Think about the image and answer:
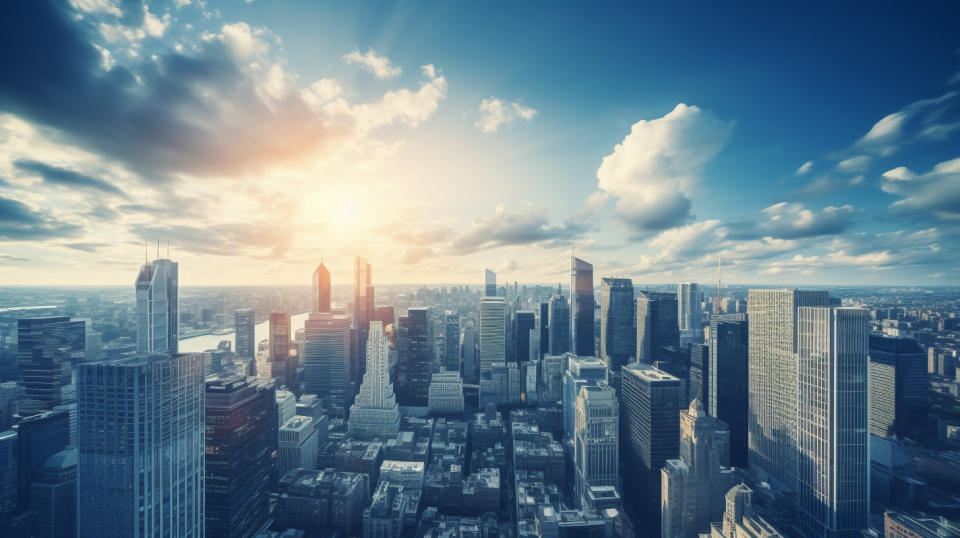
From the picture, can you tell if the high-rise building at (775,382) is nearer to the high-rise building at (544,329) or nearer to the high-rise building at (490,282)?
the high-rise building at (544,329)

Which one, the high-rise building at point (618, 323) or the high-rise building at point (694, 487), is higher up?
the high-rise building at point (618, 323)

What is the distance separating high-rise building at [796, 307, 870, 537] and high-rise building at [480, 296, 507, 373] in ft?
107

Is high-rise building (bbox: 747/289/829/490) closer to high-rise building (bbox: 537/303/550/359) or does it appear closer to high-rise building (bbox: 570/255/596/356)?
high-rise building (bbox: 570/255/596/356)

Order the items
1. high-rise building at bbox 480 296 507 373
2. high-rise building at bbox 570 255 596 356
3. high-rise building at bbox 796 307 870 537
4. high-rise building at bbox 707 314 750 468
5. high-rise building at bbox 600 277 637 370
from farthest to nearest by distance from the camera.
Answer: high-rise building at bbox 570 255 596 356 → high-rise building at bbox 480 296 507 373 → high-rise building at bbox 600 277 637 370 → high-rise building at bbox 707 314 750 468 → high-rise building at bbox 796 307 870 537

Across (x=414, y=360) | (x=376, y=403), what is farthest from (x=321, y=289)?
(x=376, y=403)

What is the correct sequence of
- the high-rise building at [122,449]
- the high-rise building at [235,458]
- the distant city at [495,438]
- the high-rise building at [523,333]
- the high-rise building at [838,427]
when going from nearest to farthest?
1. the high-rise building at [122,449]
2. the distant city at [495,438]
3. the high-rise building at [838,427]
4. the high-rise building at [235,458]
5. the high-rise building at [523,333]

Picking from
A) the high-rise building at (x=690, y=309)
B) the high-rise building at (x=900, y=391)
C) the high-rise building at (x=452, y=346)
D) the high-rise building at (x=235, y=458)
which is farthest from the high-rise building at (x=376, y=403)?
the high-rise building at (x=690, y=309)

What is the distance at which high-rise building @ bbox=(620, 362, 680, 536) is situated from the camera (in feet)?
76.7

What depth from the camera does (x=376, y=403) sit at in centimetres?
3550

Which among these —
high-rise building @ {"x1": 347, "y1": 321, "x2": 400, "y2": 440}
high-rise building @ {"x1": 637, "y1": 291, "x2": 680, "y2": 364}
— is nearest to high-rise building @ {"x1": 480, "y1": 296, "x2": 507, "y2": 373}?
high-rise building @ {"x1": 347, "y1": 321, "x2": 400, "y2": 440}

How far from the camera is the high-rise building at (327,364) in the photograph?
40.9 metres

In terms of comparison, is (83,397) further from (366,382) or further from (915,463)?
(915,463)

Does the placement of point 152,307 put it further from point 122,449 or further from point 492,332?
point 492,332

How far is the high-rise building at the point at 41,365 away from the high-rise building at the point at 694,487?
40.2 meters
